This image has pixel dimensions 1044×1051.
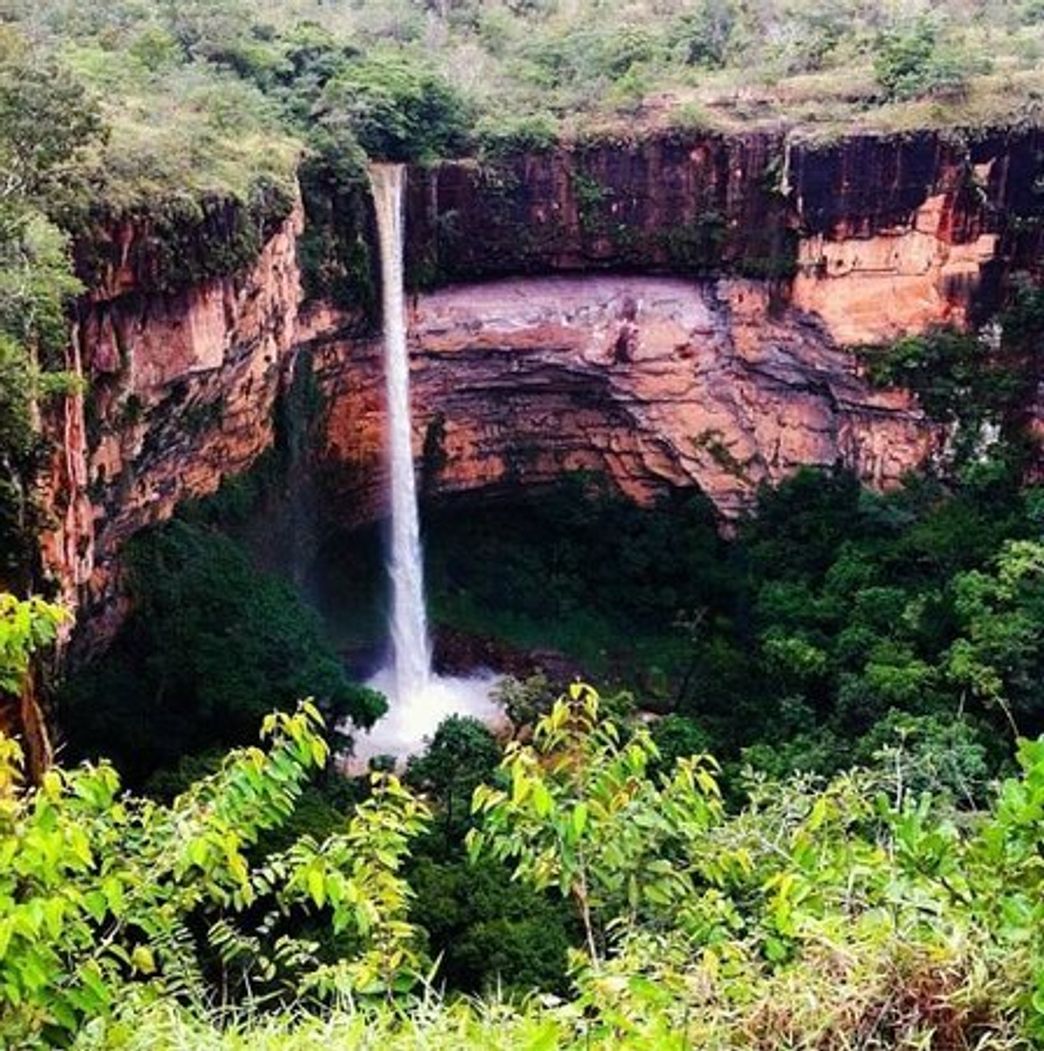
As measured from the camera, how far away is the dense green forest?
2988 mm

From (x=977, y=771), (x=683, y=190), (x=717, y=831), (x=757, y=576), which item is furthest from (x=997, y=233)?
(x=717, y=831)

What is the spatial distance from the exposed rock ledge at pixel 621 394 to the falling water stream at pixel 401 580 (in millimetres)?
340

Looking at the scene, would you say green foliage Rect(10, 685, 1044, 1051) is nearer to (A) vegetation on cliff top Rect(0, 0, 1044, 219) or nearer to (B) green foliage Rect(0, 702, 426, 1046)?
(B) green foliage Rect(0, 702, 426, 1046)

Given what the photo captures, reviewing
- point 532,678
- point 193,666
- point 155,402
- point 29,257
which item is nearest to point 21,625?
point 29,257

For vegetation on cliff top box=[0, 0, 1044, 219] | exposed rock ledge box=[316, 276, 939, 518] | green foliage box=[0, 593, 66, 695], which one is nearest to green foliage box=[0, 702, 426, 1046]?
green foliage box=[0, 593, 66, 695]

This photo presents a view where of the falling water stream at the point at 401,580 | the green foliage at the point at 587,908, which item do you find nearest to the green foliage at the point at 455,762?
the falling water stream at the point at 401,580

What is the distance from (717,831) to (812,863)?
119 cm

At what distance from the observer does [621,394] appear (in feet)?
67.2

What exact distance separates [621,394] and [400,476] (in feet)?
12.6

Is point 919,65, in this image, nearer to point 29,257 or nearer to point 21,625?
point 29,257

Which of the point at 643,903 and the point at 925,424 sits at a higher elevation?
the point at 643,903

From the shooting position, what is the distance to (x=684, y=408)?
67.2 feet

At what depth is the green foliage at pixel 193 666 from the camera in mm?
12711

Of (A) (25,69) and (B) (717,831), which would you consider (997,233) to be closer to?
(A) (25,69)
